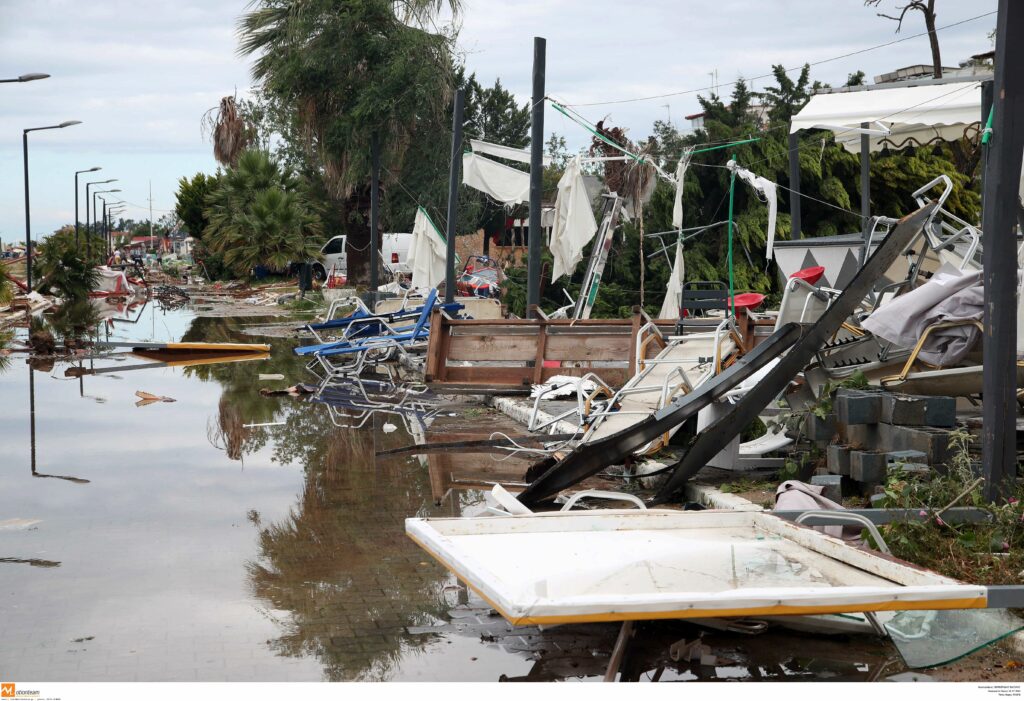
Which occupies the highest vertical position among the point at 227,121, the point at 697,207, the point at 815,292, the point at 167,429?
the point at 227,121

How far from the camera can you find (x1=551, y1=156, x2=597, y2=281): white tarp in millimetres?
17688

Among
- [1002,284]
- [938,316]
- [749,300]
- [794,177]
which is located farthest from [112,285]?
[1002,284]

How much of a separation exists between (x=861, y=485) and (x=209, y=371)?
1297 centimetres

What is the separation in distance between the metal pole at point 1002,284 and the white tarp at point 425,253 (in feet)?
59.1

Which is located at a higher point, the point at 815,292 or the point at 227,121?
the point at 227,121

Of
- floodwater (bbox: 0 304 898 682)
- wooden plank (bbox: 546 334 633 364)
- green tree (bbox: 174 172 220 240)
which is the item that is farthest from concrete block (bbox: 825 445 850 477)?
green tree (bbox: 174 172 220 240)

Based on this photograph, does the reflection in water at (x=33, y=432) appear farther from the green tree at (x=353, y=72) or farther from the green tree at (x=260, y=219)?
the green tree at (x=260, y=219)

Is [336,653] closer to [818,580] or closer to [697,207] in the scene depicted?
[818,580]

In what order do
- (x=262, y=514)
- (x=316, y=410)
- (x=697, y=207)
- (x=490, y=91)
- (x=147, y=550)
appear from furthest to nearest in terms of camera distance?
(x=490, y=91) → (x=697, y=207) → (x=316, y=410) → (x=262, y=514) → (x=147, y=550)

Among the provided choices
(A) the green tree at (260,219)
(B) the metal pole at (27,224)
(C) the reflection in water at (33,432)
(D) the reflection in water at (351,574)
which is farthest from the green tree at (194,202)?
(D) the reflection in water at (351,574)

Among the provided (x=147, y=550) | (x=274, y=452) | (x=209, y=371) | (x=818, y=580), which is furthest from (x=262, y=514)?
(x=209, y=371)

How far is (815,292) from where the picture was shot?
8.36 meters

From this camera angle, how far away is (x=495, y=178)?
2222 cm

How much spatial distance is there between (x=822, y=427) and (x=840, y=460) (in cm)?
39
